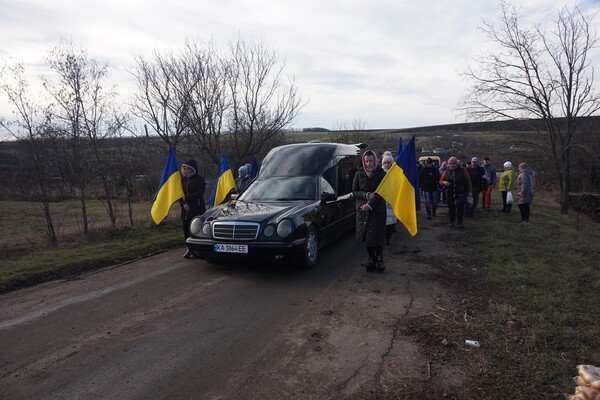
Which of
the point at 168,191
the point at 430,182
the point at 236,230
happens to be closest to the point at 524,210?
the point at 430,182

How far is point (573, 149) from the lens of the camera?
16.6m

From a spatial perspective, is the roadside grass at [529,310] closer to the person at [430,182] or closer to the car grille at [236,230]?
the car grille at [236,230]

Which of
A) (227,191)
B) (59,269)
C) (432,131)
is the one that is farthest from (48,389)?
(432,131)

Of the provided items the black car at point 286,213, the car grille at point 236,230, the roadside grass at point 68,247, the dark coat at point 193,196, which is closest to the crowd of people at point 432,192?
the black car at point 286,213

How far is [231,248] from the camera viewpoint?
6414 millimetres

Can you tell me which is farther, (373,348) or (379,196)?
(379,196)

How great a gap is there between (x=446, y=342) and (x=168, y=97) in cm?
1198

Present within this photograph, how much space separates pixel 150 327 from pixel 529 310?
449cm

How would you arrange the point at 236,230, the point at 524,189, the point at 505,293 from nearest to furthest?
the point at 505,293, the point at 236,230, the point at 524,189

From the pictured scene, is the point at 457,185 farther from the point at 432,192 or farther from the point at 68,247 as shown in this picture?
the point at 68,247

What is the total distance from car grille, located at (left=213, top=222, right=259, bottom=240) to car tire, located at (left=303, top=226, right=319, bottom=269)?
2.94 feet

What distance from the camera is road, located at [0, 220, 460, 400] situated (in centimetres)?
342

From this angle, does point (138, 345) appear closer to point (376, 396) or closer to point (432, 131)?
point (376, 396)

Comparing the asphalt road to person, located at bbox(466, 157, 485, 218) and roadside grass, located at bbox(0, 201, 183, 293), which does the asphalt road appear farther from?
person, located at bbox(466, 157, 485, 218)
